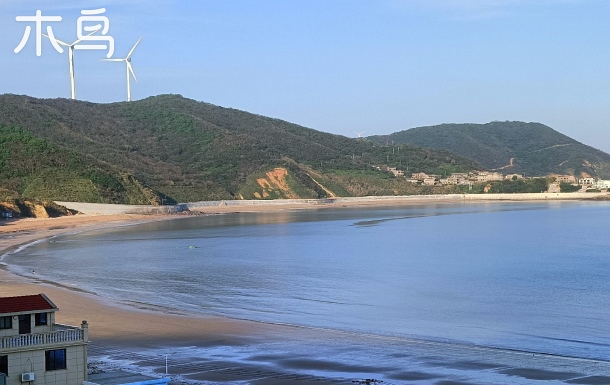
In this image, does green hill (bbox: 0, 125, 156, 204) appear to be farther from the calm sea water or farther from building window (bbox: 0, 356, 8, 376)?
building window (bbox: 0, 356, 8, 376)

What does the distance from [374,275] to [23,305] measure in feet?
109

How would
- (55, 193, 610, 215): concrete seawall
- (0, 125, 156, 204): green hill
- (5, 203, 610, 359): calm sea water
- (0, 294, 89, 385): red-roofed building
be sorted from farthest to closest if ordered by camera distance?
1. (55, 193, 610, 215): concrete seawall
2. (0, 125, 156, 204): green hill
3. (5, 203, 610, 359): calm sea water
4. (0, 294, 89, 385): red-roofed building

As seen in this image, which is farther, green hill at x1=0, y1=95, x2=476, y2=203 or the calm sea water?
green hill at x1=0, y1=95, x2=476, y2=203

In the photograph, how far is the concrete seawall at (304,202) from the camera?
344 ft

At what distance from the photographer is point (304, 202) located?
155 m

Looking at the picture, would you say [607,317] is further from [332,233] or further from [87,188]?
[87,188]

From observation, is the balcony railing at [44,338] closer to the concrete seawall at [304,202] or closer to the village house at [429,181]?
the concrete seawall at [304,202]

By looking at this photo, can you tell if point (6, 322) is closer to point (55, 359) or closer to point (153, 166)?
point (55, 359)

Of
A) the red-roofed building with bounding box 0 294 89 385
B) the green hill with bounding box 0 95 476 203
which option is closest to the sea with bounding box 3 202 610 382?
the red-roofed building with bounding box 0 294 89 385

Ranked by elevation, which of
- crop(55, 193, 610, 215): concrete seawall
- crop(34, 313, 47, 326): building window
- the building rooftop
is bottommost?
crop(34, 313, 47, 326): building window

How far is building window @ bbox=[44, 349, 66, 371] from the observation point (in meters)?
19.6

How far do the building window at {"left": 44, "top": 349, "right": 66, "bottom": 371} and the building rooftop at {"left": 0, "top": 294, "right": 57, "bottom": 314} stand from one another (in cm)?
92

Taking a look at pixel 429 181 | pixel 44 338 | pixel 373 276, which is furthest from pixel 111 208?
pixel 429 181

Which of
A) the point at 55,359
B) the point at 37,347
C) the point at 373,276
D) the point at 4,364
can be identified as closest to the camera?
the point at 4,364
